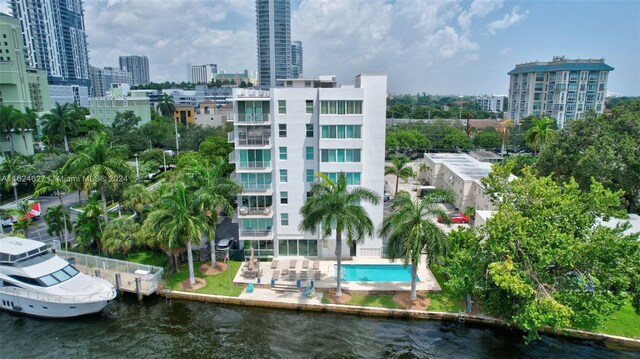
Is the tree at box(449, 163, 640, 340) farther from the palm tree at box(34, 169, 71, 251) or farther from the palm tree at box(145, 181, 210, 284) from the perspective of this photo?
the palm tree at box(34, 169, 71, 251)

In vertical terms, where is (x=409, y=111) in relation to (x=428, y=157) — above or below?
above

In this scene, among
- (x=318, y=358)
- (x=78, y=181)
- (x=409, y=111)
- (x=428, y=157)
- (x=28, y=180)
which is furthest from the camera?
(x=409, y=111)

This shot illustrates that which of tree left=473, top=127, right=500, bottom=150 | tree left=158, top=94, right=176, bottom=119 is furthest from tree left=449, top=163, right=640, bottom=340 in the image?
tree left=158, top=94, right=176, bottom=119

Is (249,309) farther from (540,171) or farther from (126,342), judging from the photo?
(540,171)

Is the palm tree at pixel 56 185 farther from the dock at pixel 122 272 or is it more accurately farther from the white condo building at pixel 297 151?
the white condo building at pixel 297 151

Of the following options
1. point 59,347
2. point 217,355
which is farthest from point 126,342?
point 217,355

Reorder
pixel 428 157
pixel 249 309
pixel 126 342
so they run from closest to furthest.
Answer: pixel 126 342 < pixel 249 309 < pixel 428 157
